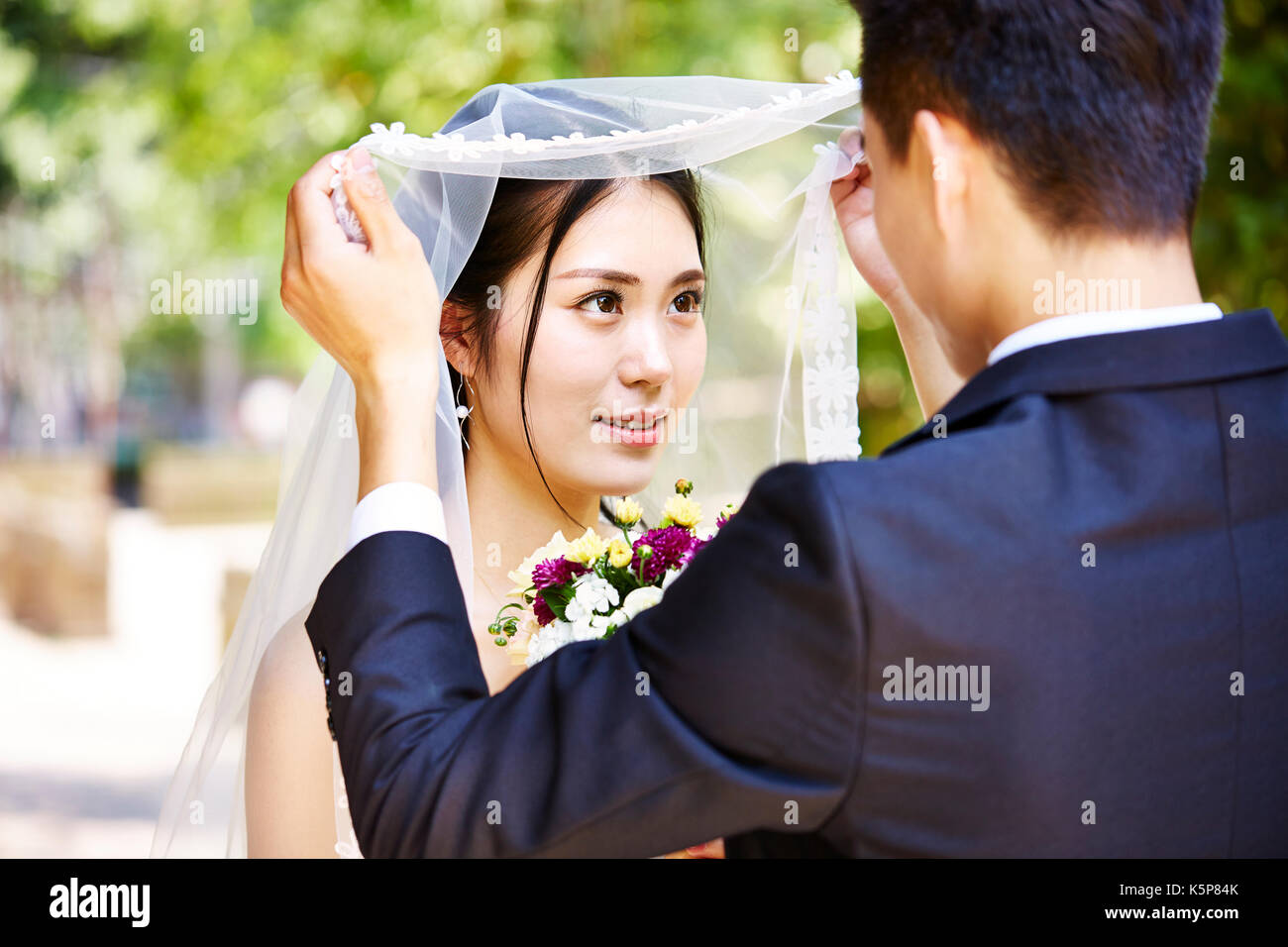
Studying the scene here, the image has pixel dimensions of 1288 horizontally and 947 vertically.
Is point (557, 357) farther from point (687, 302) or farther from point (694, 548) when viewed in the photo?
point (694, 548)

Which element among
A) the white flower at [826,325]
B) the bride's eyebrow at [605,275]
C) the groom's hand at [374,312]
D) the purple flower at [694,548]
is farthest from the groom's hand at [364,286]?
the white flower at [826,325]

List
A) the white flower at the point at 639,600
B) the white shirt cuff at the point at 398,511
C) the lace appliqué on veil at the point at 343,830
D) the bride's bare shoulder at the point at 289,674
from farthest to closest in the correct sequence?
the bride's bare shoulder at the point at 289,674, the lace appliqué on veil at the point at 343,830, the white flower at the point at 639,600, the white shirt cuff at the point at 398,511

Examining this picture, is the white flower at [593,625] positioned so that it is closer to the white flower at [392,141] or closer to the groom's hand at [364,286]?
the groom's hand at [364,286]

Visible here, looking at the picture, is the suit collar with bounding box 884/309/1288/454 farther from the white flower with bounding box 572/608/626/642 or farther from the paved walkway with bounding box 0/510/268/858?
the paved walkway with bounding box 0/510/268/858

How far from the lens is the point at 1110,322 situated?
1347 millimetres

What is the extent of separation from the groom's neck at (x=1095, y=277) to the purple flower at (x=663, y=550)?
2.27 feet

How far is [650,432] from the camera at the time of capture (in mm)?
2441

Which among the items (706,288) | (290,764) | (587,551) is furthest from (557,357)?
(290,764)

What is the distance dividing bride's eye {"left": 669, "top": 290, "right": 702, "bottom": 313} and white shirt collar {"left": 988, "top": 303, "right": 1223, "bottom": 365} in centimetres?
119

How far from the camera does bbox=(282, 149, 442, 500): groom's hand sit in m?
1.60

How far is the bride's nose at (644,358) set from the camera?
2357 millimetres

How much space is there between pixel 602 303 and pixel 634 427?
24cm

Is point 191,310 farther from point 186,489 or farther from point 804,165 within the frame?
point 186,489
